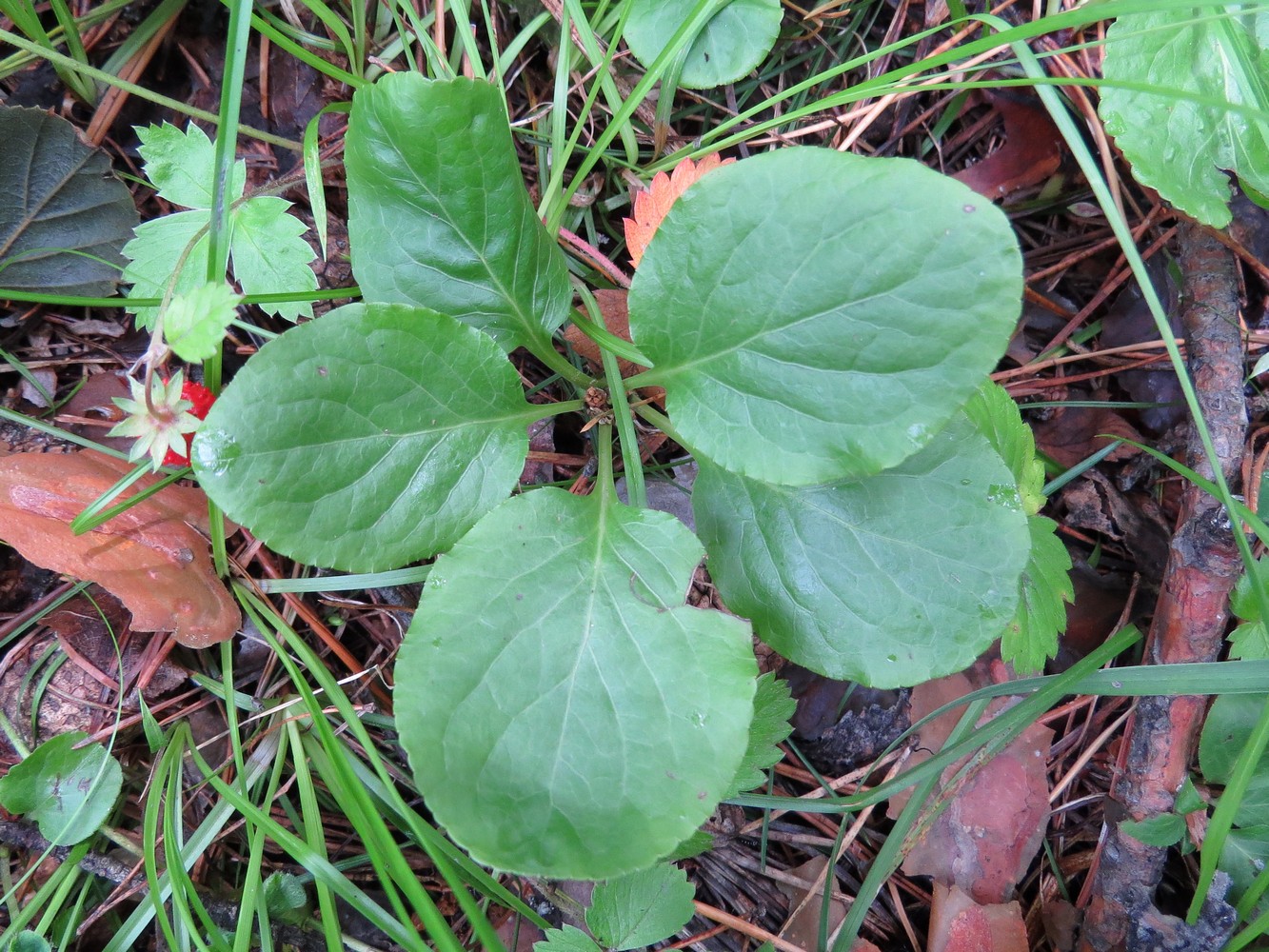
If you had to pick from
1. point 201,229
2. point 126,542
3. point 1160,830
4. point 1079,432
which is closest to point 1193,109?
point 1079,432

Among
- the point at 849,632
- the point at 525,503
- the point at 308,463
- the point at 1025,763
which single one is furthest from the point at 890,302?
the point at 1025,763

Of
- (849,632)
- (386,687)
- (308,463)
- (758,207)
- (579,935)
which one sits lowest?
(579,935)

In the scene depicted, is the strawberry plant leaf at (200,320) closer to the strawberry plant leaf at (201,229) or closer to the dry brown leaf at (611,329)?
the strawberry plant leaf at (201,229)

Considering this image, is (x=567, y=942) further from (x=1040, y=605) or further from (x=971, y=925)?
(x=1040, y=605)

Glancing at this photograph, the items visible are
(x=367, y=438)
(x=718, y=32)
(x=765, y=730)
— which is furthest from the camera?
(x=718, y=32)

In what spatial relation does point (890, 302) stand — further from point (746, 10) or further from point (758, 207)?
point (746, 10)

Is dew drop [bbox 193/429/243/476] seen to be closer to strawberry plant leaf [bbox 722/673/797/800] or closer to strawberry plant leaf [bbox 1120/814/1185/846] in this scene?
strawberry plant leaf [bbox 722/673/797/800]
